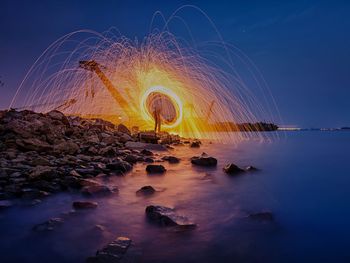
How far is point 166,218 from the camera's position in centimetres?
434

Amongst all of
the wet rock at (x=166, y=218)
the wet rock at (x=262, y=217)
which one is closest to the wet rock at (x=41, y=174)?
the wet rock at (x=166, y=218)

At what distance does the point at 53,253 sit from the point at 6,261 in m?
0.48

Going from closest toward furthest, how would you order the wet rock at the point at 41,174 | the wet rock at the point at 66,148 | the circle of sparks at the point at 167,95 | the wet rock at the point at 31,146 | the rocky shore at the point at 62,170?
the rocky shore at the point at 62,170, the wet rock at the point at 41,174, the wet rock at the point at 31,146, the wet rock at the point at 66,148, the circle of sparks at the point at 167,95

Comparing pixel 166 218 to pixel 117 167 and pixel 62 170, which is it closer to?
pixel 62 170

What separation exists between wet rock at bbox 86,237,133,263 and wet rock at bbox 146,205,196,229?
0.93m

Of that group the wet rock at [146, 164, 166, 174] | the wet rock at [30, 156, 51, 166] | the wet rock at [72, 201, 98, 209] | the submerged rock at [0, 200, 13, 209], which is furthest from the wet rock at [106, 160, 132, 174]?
the submerged rock at [0, 200, 13, 209]

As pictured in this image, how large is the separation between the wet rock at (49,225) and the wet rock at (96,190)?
1657 mm

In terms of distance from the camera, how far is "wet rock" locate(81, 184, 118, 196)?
19.6 ft

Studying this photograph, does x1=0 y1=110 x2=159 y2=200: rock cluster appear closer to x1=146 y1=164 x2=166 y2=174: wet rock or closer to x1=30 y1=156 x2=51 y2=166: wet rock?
x1=30 y1=156 x2=51 y2=166: wet rock

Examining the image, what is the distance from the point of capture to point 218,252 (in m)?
3.46

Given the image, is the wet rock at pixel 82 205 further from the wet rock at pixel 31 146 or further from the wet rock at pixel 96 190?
the wet rock at pixel 31 146

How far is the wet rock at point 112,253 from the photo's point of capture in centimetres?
300

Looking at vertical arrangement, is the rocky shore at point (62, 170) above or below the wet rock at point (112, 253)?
above

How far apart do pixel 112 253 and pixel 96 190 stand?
314 centimetres
